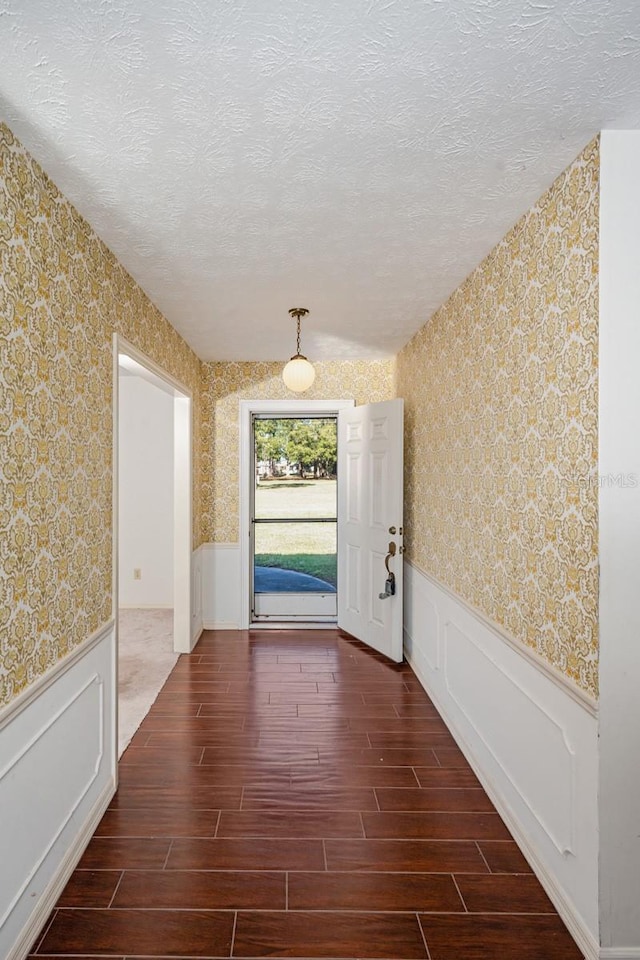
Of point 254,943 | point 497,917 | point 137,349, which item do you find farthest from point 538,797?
point 137,349

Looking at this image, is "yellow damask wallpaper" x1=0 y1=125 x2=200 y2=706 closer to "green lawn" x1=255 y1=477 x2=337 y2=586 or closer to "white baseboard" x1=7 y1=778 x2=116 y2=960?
"white baseboard" x1=7 y1=778 x2=116 y2=960

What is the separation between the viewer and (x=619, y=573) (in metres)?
1.57

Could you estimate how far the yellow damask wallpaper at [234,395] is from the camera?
487cm

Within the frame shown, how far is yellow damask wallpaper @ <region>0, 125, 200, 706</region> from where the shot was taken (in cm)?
159

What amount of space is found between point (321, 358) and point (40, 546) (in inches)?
131

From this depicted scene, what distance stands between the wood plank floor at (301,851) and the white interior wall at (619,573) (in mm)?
315

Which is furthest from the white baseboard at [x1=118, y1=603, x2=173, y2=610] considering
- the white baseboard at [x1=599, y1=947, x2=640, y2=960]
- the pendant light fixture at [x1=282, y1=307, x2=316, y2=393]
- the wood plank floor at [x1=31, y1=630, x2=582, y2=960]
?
the white baseboard at [x1=599, y1=947, x2=640, y2=960]

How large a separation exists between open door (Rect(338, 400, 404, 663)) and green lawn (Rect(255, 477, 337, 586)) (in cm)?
163

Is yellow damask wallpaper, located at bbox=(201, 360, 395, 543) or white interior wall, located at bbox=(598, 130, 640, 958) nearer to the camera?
white interior wall, located at bbox=(598, 130, 640, 958)

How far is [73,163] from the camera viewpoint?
5.76ft

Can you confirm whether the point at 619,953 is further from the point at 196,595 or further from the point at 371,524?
the point at 196,595

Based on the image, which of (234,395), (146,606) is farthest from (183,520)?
(146,606)

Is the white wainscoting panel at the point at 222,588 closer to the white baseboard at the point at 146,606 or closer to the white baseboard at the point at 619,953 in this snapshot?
the white baseboard at the point at 146,606

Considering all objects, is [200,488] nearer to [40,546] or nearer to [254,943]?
[40,546]
